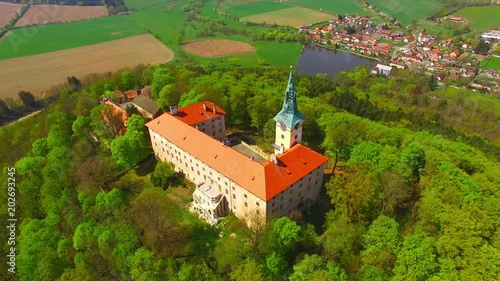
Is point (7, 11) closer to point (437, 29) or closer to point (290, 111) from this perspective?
point (290, 111)

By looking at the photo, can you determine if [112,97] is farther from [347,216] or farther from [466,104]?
[466,104]

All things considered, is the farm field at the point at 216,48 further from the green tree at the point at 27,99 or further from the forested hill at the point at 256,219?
the forested hill at the point at 256,219

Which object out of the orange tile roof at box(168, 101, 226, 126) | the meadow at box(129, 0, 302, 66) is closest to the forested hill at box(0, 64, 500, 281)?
the orange tile roof at box(168, 101, 226, 126)

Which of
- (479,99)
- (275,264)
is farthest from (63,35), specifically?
(479,99)

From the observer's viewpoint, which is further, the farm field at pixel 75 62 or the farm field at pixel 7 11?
the farm field at pixel 7 11

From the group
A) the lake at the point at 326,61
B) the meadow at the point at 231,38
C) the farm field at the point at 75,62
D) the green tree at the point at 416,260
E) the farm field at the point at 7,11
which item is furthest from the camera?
the farm field at the point at 7,11

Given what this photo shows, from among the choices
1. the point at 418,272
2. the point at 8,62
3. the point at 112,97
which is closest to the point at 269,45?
the point at 112,97

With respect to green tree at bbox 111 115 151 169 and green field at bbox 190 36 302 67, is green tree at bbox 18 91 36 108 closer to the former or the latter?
→ green field at bbox 190 36 302 67

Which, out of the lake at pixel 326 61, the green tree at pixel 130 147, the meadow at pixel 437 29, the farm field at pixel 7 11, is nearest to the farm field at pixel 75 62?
the farm field at pixel 7 11
